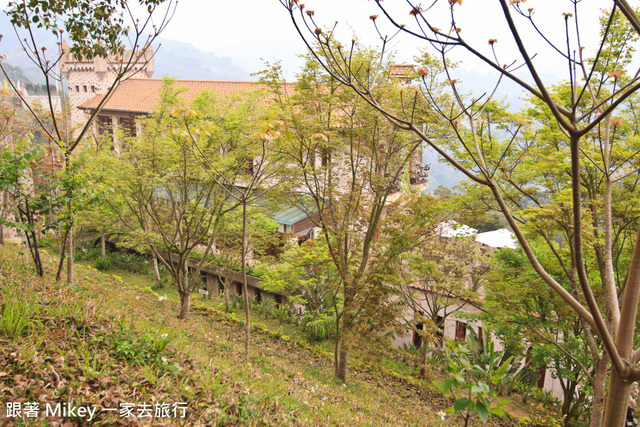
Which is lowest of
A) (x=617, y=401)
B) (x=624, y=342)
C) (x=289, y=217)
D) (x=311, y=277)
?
(x=311, y=277)

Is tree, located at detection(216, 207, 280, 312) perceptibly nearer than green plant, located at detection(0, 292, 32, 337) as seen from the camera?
No

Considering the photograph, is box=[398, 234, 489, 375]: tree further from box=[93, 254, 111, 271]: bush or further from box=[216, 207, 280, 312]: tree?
box=[93, 254, 111, 271]: bush

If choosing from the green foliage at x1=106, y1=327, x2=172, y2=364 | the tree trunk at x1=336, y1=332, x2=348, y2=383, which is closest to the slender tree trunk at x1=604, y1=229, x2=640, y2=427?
the green foliage at x1=106, y1=327, x2=172, y2=364

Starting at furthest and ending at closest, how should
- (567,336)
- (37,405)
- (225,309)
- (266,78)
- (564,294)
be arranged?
(225,309)
(567,336)
(266,78)
(37,405)
(564,294)

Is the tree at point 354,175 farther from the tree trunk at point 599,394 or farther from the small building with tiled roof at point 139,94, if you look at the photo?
the small building with tiled roof at point 139,94

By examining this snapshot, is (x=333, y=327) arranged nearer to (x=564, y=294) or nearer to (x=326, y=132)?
(x=326, y=132)

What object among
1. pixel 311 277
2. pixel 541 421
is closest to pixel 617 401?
pixel 541 421

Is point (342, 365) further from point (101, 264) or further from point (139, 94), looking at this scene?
point (139, 94)

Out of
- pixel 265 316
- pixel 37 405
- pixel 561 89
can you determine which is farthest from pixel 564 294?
pixel 265 316

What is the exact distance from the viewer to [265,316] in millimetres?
14031

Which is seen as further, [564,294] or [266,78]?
[266,78]

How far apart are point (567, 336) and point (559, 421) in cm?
206

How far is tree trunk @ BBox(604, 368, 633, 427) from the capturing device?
216cm

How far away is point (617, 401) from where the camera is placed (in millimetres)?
2184
